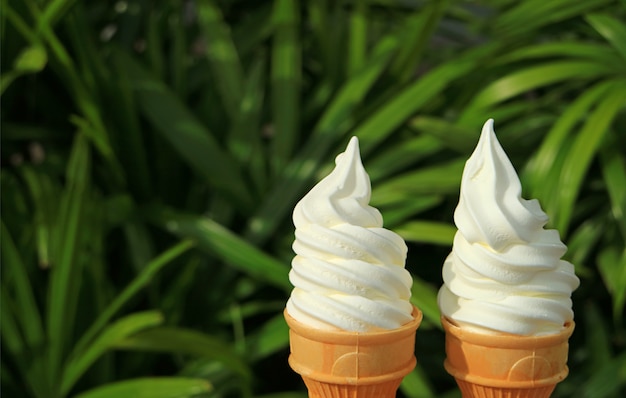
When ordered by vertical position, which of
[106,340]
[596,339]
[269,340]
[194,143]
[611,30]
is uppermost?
[611,30]

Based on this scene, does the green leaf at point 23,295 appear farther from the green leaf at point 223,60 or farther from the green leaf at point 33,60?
the green leaf at point 223,60

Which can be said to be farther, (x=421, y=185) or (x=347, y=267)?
(x=421, y=185)

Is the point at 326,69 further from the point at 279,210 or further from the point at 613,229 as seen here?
the point at 613,229

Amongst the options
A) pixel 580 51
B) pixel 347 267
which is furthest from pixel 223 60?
pixel 347 267

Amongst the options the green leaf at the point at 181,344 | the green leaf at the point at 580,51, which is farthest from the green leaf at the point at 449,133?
the green leaf at the point at 181,344

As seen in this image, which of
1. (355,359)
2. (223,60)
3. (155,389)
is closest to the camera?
(355,359)

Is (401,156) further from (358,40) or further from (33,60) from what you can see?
(33,60)

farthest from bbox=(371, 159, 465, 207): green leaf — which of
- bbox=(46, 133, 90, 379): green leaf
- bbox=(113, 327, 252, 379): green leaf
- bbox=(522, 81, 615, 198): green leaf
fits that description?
bbox=(46, 133, 90, 379): green leaf
